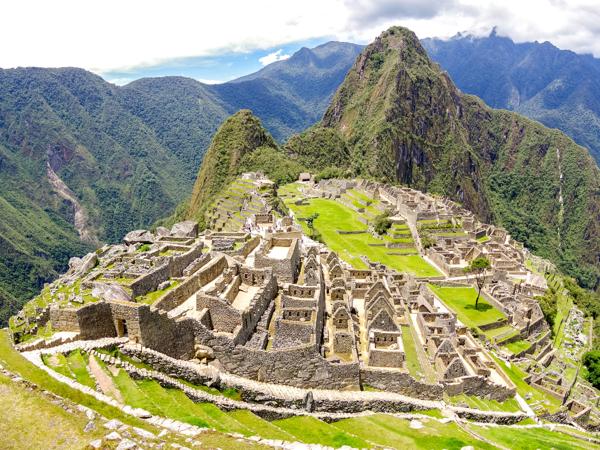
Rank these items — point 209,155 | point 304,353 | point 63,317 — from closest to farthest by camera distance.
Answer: point 63,317 → point 304,353 → point 209,155

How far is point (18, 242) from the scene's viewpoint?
166m

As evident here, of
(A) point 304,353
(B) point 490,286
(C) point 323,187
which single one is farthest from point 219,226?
(C) point 323,187

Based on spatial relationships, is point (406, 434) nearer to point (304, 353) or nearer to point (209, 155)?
point (304, 353)

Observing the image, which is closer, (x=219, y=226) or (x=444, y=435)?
(x=444, y=435)

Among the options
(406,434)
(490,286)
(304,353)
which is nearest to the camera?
(406,434)

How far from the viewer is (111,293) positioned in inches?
914

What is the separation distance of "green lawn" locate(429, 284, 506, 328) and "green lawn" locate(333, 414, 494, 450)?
24864 millimetres

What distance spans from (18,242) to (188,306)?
565 ft

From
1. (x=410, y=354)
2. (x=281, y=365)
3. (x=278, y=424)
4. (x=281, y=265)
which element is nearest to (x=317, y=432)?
(x=278, y=424)

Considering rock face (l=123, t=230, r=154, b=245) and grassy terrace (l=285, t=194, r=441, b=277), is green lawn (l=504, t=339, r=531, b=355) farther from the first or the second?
rock face (l=123, t=230, r=154, b=245)

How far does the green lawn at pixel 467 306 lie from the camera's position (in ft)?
156

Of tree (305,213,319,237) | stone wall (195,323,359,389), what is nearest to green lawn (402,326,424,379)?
stone wall (195,323,359,389)

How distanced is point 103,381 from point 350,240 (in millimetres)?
60095

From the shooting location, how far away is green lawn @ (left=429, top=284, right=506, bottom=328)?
47444mm
